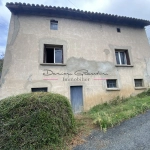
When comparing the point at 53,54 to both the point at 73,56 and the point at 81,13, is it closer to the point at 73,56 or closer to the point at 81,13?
the point at 73,56

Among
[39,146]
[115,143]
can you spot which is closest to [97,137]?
[115,143]

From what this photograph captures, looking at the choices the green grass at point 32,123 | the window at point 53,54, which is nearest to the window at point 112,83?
the window at point 53,54

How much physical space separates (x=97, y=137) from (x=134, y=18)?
1032 centimetres

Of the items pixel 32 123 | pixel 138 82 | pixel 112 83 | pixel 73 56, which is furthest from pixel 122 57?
pixel 32 123

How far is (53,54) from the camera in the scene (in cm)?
869

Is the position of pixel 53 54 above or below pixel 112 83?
above

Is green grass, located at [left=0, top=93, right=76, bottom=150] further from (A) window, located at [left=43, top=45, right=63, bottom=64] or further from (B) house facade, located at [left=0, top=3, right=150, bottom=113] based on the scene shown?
(A) window, located at [left=43, top=45, right=63, bottom=64]

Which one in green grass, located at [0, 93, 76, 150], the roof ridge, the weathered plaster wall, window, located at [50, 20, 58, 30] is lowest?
green grass, located at [0, 93, 76, 150]

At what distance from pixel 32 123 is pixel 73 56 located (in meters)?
5.94

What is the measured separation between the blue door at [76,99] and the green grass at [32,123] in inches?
155

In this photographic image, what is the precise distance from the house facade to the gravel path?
3682 mm

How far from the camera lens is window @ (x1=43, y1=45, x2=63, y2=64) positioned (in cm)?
851

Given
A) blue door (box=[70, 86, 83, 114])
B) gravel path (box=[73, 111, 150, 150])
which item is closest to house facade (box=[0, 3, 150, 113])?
blue door (box=[70, 86, 83, 114])

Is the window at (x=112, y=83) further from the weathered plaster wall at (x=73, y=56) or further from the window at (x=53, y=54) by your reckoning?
the window at (x=53, y=54)
